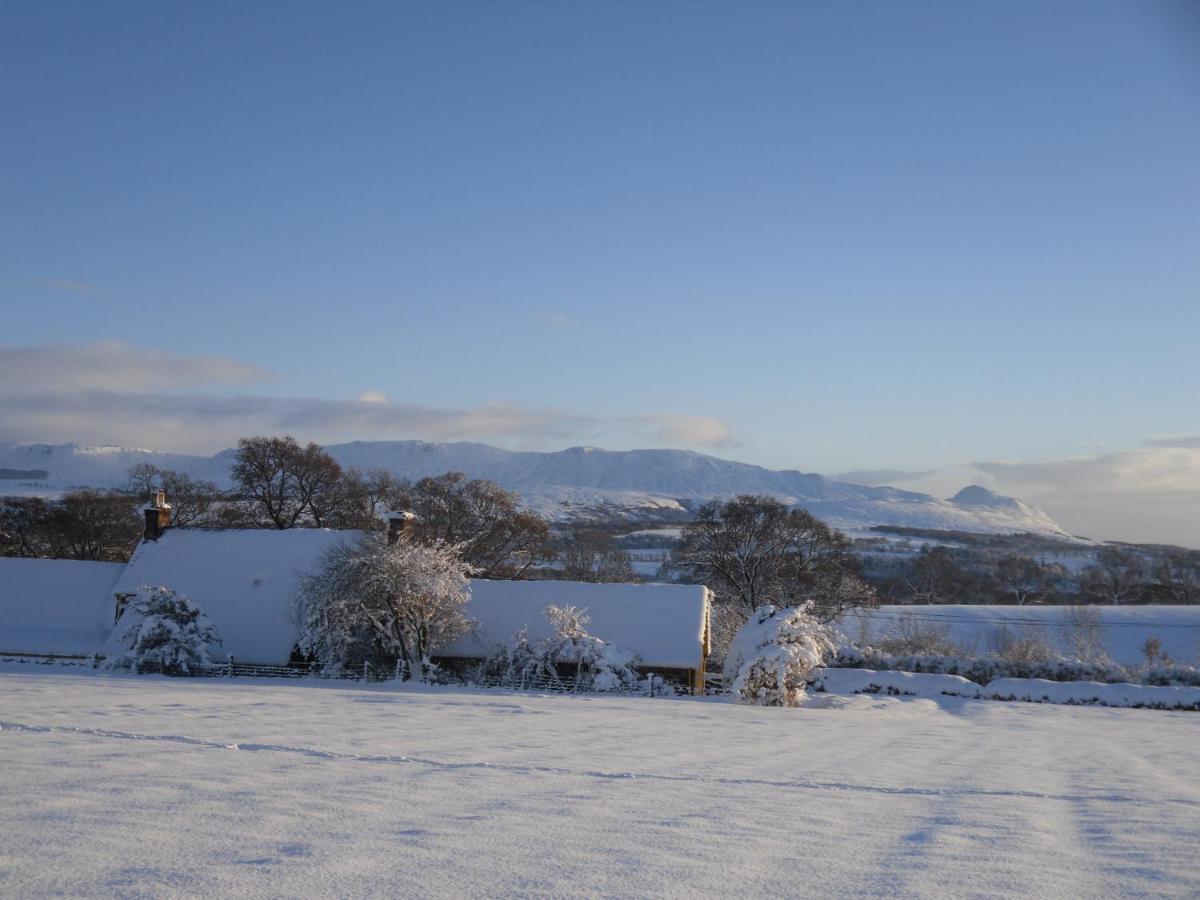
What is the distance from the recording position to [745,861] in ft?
16.1

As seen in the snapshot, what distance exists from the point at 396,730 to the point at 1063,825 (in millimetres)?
7882

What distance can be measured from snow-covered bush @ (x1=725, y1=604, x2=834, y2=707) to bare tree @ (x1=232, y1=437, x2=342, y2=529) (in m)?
32.8

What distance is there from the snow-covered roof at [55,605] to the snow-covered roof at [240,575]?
1.38 metres

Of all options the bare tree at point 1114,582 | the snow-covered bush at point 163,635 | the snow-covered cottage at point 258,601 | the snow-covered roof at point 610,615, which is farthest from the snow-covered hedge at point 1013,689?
the bare tree at point 1114,582

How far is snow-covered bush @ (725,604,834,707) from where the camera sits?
87.5 ft

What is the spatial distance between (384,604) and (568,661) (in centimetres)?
630

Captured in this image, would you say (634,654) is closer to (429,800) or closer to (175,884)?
(429,800)

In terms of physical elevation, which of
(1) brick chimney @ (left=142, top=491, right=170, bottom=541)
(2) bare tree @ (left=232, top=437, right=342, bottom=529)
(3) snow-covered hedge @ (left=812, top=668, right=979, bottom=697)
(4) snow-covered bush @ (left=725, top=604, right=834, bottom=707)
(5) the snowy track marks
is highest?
(2) bare tree @ (left=232, top=437, right=342, bottom=529)

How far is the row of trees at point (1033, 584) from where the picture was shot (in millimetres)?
82375

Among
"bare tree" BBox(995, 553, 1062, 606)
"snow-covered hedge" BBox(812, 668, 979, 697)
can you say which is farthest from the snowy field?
"bare tree" BBox(995, 553, 1062, 606)

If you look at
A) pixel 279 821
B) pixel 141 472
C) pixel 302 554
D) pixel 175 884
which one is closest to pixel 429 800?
pixel 279 821

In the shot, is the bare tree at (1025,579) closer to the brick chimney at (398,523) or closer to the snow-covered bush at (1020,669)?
the snow-covered bush at (1020,669)

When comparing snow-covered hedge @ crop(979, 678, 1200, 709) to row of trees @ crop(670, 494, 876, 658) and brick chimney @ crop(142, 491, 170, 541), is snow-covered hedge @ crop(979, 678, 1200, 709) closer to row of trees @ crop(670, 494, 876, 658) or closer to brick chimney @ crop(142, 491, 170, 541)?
row of trees @ crop(670, 494, 876, 658)

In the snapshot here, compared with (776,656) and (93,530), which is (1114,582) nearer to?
(776,656)
